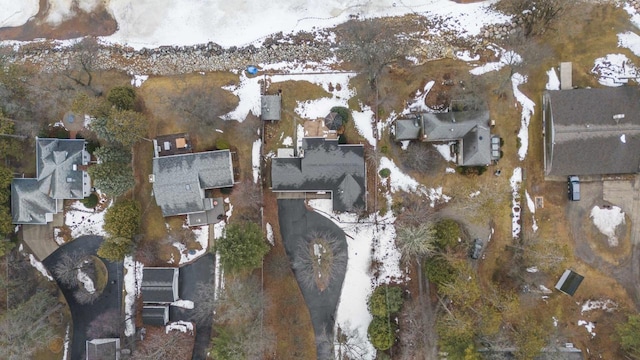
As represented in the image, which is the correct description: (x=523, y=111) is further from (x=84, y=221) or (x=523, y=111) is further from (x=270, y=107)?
(x=84, y=221)

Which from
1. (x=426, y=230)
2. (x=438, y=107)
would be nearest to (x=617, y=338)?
(x=426, y=230)

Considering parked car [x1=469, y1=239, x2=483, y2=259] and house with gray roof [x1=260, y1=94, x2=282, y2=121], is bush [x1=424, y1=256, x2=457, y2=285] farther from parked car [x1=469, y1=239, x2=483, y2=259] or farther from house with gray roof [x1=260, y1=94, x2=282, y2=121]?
house with gray roof [x1=260, y1=94, x2=282, y2=121]

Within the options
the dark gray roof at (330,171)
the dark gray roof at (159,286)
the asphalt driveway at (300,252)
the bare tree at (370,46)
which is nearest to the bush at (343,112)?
the dark gray roof at (330,171)

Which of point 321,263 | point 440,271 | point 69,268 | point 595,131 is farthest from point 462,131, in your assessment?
point 69,268

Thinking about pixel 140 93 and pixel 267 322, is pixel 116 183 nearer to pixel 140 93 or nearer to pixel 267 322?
pixel 140 93

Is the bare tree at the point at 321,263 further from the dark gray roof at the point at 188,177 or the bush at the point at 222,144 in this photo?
the bush at the point at 222,144
